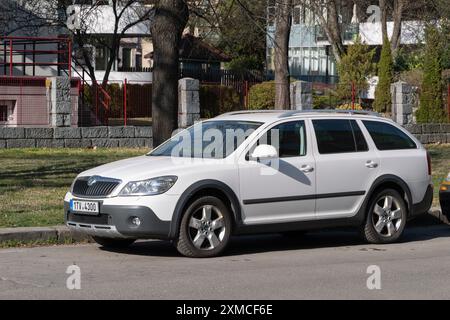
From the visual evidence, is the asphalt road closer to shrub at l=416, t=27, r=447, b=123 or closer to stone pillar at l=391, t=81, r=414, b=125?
stone pillar at l=391, t=81, r=414, b=125

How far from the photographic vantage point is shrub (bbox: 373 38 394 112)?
1557 inches

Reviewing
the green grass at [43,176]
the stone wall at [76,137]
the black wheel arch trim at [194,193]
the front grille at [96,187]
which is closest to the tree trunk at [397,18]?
the green grass at [43,176]

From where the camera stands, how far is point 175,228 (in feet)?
34.7

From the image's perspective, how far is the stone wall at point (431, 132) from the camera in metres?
29.8

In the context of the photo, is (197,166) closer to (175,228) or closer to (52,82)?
(175,228)

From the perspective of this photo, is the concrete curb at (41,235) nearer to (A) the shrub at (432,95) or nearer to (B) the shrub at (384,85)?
(A) the shrub at (432,95)

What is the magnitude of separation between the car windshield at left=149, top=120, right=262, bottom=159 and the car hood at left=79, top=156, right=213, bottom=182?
0.27m

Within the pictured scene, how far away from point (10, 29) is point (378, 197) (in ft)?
93.0

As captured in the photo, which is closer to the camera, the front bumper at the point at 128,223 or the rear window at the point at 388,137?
the front bumper at the point at 128,223

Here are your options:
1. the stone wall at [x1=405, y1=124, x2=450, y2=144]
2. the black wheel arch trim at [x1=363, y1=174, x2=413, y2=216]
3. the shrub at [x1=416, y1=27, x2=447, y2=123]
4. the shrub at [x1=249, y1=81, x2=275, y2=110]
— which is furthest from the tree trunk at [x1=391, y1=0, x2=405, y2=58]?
the black wheel arch trim at [x1=363, y1=174, x2=413, y2=216]

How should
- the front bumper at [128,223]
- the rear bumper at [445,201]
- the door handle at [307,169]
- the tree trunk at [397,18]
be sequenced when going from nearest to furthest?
the front bumper at [128,223], the door handle at [307,169], the rear bumper at [445,201], the tree trunk at [397,18]

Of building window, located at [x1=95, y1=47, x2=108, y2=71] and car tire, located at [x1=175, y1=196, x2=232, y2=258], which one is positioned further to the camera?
building window, located at [x1=95, y1=47, x2=108, y2=71]

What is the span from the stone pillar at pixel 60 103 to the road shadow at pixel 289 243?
14.0 meters
